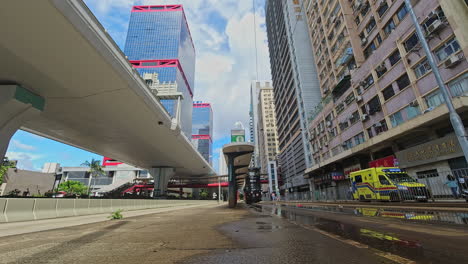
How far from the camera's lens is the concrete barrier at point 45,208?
924 centimetres

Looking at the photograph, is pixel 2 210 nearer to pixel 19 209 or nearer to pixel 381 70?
pixel 19 209

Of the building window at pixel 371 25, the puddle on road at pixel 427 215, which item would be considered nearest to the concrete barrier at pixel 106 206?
the puddle on road at pixel 427 215

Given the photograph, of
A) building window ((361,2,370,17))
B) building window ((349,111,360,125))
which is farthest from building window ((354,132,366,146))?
building window ((361,2,370,17))

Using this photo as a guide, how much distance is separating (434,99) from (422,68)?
11.1 ft

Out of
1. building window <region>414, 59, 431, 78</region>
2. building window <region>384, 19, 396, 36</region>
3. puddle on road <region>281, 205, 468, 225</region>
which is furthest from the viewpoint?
building window <region>384, 19, 396, 36</region>

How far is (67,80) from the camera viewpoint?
14.5 metres


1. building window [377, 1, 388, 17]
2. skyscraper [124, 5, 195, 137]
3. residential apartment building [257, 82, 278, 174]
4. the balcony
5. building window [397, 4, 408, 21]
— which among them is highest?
skyscraper [124, 5, 195, 137]

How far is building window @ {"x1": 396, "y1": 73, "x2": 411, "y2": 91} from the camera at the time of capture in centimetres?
2080

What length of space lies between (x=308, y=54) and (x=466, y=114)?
4335cm

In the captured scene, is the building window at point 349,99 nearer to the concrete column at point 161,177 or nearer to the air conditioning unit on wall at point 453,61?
the air conditioning unit on wall at point 453,61

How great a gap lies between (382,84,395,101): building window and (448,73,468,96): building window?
6.32 meters

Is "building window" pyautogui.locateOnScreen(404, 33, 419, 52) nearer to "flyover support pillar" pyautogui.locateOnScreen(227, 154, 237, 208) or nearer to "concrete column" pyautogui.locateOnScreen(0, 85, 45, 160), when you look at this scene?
"flyover support pillar" pyautogui.locateOnScreen(227, 154, 237, 208)

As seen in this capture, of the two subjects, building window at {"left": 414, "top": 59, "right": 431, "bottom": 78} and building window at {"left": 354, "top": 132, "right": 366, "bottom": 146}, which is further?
building window at {"left": 354, "top": 132, "right": 366, "bottom": 146}

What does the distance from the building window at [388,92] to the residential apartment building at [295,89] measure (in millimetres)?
24371
